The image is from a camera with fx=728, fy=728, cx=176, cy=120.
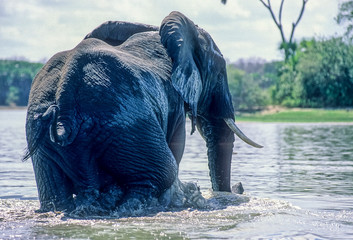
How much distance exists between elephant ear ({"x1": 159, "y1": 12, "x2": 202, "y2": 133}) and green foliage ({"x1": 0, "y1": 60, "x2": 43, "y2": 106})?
94.1 meters

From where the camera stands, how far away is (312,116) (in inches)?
1623

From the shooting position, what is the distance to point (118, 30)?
7.55 meters

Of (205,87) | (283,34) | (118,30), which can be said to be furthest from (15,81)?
(118,30)

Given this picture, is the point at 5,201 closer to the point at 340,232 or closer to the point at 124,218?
the point at 124,218

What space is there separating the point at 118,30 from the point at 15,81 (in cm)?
11246

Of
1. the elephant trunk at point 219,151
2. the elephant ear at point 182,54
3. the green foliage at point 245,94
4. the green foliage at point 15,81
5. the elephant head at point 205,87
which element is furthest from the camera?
the green foliage at point 15,81

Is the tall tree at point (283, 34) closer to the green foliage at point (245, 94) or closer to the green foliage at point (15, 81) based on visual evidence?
the green foliage at point (245, 94)

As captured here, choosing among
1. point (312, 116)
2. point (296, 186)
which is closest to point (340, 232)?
point (296, 186)

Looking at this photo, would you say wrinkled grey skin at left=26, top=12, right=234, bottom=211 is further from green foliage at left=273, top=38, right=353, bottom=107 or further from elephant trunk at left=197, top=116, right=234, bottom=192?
green foliage at left=273, top=38, right=353, bottom=107

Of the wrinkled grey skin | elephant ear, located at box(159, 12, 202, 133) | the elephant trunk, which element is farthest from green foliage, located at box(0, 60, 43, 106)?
the wrinkled grey skin

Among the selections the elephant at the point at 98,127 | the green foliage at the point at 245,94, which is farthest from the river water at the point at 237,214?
the green foliage at the point at 245,94

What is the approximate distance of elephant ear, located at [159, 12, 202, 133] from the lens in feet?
22.2

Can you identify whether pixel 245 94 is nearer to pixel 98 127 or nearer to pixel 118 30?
pixel 118 30

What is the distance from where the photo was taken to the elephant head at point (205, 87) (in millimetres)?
6883
